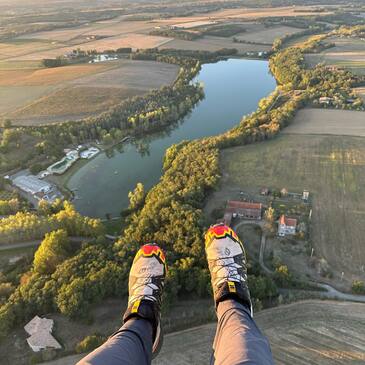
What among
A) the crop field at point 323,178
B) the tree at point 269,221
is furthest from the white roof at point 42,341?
the crop field at point 323,178

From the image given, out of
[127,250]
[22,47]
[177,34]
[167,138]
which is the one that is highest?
[177,34]

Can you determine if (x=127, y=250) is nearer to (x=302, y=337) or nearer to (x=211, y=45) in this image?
(x=302, y=337)

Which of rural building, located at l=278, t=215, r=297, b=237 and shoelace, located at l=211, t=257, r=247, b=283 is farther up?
shoelace, located at l=211, t=257, r=247, b=283

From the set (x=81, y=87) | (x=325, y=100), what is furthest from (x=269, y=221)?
(x=81, y=87)

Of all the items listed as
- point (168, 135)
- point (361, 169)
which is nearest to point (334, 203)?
point (361, 169)

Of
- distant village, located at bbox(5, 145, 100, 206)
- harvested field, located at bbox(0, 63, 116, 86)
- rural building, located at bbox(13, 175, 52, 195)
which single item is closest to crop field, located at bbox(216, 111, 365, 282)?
distant village, located at bbox(5, 145, 100, 206)

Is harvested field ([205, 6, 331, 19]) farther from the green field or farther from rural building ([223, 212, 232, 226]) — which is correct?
rural building ([223, 212, 232, 226])

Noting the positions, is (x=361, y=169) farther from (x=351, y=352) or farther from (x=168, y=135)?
(x=168, y=135)
